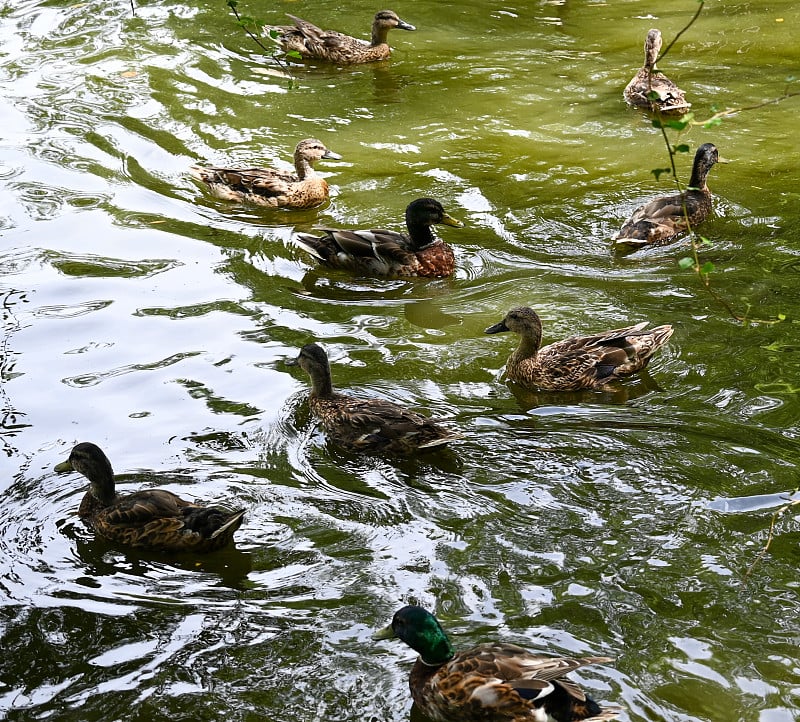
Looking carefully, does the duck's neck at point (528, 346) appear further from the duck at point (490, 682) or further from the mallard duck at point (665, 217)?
the duck at point (490, 682)

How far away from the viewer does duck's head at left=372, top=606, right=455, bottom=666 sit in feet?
16.7

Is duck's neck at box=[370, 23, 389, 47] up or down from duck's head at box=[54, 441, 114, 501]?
up

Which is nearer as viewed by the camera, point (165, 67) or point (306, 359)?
point (306, 359)

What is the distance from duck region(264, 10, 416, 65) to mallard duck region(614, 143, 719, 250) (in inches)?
265

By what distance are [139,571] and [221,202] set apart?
598 cm

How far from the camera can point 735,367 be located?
26.0 feet

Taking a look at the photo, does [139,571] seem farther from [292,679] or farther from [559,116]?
[559,116]

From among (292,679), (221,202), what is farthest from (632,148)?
(292,679)

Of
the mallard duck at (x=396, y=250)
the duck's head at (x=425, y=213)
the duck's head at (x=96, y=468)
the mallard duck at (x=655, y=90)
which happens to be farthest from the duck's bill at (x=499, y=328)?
the mallard duck at (x=655, y=90)

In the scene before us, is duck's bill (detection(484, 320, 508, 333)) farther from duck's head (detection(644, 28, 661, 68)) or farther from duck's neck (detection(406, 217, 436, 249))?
duck's head (detection(644, 28, 661, 68))

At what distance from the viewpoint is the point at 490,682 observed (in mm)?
4859

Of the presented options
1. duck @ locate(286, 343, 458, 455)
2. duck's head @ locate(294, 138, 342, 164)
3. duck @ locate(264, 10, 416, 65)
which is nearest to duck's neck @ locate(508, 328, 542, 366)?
duck @ locate(286, 343, 458, 455)

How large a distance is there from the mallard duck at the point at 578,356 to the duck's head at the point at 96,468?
3.09 meters

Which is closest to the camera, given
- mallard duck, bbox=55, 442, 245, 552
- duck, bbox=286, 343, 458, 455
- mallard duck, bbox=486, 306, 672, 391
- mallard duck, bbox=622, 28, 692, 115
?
mallard duck, bbox=55, 442, 245, 552
